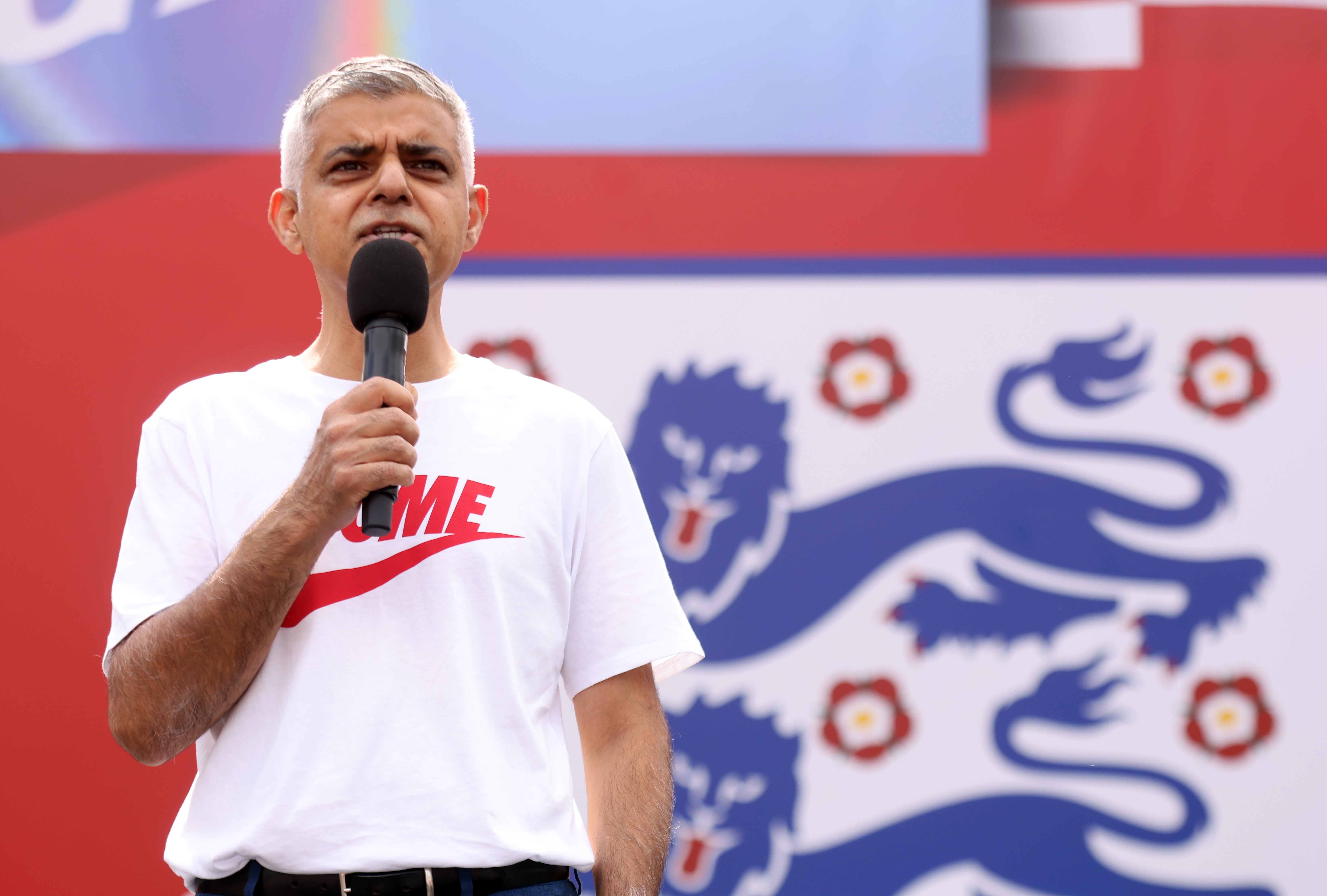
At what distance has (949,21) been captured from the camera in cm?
241

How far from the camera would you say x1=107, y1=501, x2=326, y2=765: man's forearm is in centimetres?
110

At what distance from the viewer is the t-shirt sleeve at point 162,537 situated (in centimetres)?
117

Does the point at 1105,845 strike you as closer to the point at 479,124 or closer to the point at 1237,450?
the point at 1237,450

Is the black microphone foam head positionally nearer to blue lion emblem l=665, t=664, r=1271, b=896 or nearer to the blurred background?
the blurred background

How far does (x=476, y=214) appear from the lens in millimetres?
1468

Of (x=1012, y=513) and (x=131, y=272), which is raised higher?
(x=131, y=272)

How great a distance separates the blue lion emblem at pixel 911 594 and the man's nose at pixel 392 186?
→ 1.09m

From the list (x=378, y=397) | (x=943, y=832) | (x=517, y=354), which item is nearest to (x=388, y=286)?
(x=378, y=397)

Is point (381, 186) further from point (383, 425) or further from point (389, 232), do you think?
point (383, 425)

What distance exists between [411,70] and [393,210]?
220mm

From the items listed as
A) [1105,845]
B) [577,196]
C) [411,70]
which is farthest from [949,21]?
[1105,845]

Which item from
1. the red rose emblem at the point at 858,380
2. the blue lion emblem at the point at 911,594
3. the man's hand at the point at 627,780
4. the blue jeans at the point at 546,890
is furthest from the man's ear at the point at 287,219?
the red rose emblem at the point at 858,380

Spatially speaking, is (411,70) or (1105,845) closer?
(411,70)

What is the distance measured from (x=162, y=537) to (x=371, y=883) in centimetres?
42
